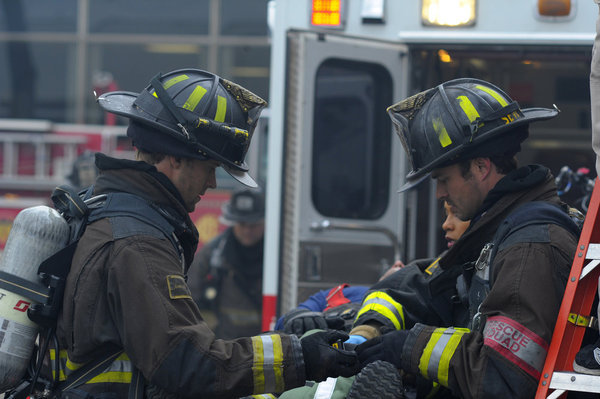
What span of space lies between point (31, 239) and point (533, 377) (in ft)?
4.75

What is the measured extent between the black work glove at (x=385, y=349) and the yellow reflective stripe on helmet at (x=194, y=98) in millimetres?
901

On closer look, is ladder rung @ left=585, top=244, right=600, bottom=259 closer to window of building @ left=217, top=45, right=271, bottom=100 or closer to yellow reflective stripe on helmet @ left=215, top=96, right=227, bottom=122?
yellow reflective stripe on helmet @ left=215, top=96, right=227, bottom=122

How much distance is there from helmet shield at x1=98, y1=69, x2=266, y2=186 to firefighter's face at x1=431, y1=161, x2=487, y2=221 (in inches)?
25.3

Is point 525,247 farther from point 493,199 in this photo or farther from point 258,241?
point 258,241

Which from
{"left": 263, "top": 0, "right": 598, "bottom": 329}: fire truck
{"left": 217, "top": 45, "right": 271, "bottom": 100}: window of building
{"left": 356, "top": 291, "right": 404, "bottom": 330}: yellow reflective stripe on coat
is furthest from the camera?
{"left": 217, "top": 45, "right": 271, "bottom": 100}: window of building

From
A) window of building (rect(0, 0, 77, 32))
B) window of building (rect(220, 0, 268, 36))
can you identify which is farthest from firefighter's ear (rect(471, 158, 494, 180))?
window of building (rect(0, 0, 77, 32))

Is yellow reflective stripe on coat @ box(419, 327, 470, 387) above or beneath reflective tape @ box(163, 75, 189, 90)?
beneath

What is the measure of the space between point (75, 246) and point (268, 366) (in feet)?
2.13

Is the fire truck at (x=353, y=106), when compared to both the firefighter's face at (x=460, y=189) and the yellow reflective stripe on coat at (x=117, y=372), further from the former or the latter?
the yellow reflective stripe on coat at (x=117, y=372)

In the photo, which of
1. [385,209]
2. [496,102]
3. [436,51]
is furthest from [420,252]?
[496,102]

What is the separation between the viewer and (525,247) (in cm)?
271

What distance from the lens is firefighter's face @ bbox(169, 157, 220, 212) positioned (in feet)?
9.89

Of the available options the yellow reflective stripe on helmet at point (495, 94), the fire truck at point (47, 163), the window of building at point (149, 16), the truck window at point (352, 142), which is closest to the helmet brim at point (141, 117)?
the yellow reflective stripe on helmet at point (495, 94)

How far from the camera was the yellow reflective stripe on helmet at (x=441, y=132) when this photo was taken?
120 inches
